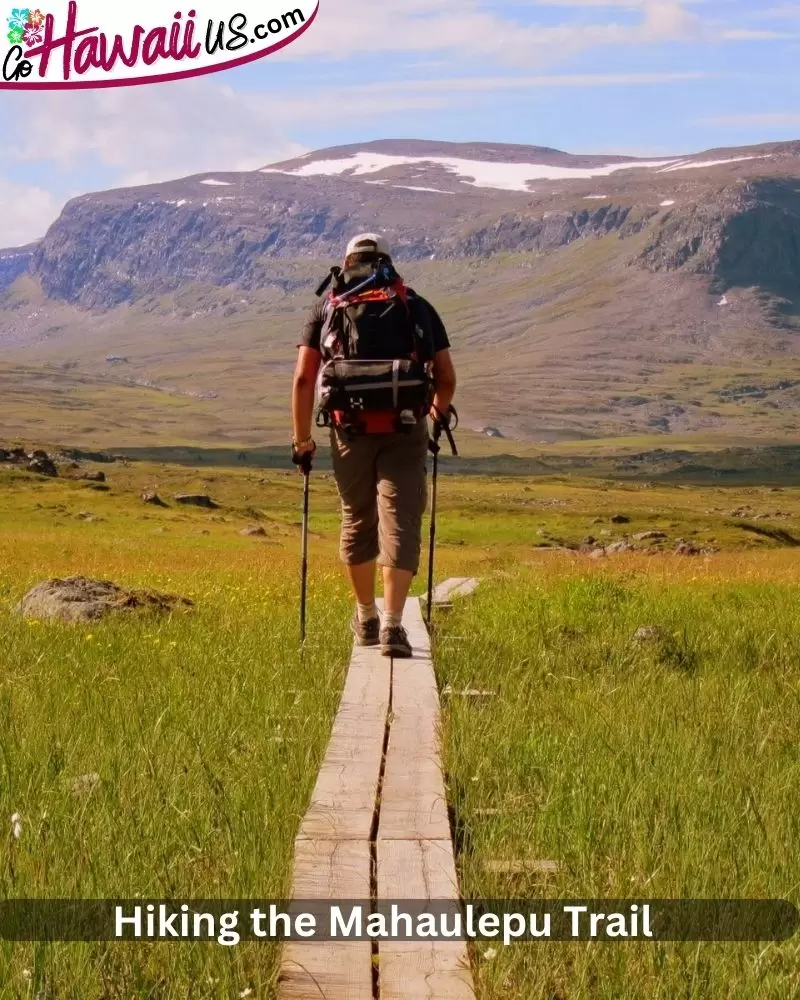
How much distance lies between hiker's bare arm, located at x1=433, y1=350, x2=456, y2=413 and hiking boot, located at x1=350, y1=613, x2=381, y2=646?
1926 millimetres

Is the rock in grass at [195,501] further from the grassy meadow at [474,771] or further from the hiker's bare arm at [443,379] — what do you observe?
the hiker's bare arm at [443,379]

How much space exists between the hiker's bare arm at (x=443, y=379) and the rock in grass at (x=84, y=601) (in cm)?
416

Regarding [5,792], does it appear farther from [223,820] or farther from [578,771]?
[578,771]

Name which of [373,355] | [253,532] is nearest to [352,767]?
[373,355]

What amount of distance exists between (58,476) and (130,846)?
81.0 metres

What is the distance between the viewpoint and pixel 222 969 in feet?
14.7

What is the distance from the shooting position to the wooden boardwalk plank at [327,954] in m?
4.40

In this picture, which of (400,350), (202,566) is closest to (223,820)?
(400,350)

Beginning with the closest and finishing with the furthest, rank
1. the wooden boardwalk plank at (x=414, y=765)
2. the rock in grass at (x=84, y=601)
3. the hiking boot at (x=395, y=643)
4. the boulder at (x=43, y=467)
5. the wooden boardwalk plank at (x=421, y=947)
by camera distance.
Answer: the wooden boardwalk plank at (x=421, y=947) < the wooden boardwalk plank at (x=414, y=765) < the hiking boot at (x=395, y=643) < the rock in grass at (x=84, y=601) < the boulder at (x=43, y=467)

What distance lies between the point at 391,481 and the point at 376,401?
28.6 inches

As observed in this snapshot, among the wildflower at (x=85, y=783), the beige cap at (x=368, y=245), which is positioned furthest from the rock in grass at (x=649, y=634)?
the wildflower at (x=85, y=783)

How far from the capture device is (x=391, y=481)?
11.2 metres

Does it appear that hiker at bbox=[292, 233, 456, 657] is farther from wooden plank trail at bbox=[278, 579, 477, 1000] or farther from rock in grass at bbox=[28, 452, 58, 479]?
rock in grass at bbox=[28, 452, 58, 479]

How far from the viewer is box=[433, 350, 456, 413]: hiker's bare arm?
11.5 m
